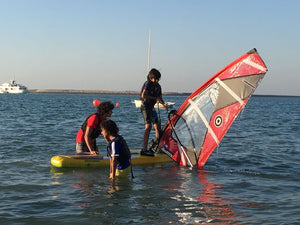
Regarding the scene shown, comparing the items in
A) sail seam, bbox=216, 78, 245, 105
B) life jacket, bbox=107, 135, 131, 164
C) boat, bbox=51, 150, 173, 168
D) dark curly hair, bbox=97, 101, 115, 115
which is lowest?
boat, bbox=51, 150, 173, 168

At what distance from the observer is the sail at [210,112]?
8.70m

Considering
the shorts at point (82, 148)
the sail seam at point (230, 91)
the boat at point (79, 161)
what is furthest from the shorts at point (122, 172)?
the sail seam at point (230, 91)

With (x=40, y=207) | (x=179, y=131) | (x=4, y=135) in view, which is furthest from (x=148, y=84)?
(x=4, y=135)

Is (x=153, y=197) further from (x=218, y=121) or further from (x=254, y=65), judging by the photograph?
(x=254, y=65)

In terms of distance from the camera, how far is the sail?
8.70 meters

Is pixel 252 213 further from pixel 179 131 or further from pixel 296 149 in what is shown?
pixel 296 149

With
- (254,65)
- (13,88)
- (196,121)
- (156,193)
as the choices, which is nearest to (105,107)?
(156,193)

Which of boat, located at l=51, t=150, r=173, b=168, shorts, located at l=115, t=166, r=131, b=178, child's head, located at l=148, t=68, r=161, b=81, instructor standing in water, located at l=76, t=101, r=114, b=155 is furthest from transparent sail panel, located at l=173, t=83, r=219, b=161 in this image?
shorts, located at l=115, t=166, r=131, b=178

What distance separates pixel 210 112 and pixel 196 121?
1.26 ft

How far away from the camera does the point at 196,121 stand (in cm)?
940

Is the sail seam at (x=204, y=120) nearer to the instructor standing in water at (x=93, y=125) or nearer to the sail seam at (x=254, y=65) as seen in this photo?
the sail seam at (x=254, y=65)

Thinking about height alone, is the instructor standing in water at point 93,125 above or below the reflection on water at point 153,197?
above

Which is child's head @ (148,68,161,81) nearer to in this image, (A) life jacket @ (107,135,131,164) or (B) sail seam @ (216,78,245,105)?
(B) sail seam @ (216,78,245,105)

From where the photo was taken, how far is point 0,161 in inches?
384
